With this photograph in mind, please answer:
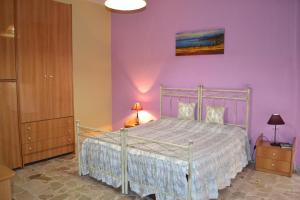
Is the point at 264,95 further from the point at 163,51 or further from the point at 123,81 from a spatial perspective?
the point at 123,81

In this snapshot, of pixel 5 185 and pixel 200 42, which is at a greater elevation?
pixel 200 42

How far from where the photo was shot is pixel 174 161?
2.83m

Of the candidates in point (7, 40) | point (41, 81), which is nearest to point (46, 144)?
point (41, 81)

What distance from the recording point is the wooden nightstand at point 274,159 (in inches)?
145

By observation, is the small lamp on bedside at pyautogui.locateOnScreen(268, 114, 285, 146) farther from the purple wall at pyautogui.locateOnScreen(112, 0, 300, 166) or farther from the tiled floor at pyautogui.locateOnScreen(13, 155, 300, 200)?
the tiled floor at pyautogui.locateOnScreen(13, 155, 300, 200)

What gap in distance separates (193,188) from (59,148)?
2986mm

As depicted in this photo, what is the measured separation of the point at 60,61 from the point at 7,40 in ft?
3.19

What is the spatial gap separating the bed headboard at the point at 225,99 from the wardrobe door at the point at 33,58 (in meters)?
2.53

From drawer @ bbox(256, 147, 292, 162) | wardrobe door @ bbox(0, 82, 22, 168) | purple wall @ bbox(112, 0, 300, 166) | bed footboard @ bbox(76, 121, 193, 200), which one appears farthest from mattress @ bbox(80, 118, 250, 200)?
wardrobe door @ bbox(0, 82, 22, 168)

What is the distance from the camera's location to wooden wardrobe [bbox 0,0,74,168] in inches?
160

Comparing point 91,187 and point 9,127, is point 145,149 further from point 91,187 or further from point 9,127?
point 9,127

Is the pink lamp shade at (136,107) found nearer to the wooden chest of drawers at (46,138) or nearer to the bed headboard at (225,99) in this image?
the bed headboard at (225,99)

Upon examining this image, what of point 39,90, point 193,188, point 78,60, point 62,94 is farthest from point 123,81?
point 193,188

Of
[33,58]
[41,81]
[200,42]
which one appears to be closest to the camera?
[33,58]
